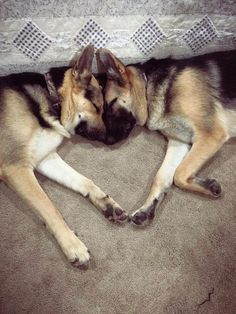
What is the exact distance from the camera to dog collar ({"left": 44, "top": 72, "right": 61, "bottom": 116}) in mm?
2139

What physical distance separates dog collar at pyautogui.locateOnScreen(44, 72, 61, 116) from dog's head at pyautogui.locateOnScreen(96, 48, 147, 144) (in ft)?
0.97

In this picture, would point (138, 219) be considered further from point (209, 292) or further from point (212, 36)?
point (212, 36)

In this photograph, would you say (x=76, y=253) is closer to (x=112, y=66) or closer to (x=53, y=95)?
(x=53, y=95)

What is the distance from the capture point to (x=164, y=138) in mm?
2408

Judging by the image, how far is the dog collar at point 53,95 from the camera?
2139 millimetres

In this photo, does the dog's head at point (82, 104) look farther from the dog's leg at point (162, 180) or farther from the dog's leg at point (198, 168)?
the dog's leg at point (198, 168)

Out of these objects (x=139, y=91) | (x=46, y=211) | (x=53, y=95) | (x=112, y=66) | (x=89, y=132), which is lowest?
(x=46, y=211)

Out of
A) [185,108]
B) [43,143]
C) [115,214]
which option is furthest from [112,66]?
[115,214]

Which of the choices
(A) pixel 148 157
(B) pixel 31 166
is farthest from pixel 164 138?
(B) pixel 31 166

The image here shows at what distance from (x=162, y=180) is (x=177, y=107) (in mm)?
459

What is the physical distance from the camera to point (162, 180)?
2115 millimetres

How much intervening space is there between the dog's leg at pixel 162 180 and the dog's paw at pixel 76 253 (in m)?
0.33

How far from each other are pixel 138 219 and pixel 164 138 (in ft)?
2.23

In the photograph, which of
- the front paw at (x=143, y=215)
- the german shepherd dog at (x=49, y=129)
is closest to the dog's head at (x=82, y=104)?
the german shepherd dog at (x=49, y=129)
